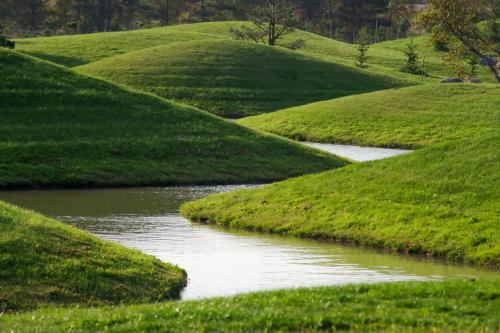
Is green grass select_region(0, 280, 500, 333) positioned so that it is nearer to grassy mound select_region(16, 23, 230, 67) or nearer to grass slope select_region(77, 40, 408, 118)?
grass slope select_region(77, 40, 408, 118)

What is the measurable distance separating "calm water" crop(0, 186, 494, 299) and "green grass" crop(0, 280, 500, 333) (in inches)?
246

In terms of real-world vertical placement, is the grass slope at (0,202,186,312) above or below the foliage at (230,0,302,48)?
below

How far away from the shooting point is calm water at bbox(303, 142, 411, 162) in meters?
70.8

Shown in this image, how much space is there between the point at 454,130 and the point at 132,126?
103 ft

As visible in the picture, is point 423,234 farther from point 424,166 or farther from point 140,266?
point 140,266

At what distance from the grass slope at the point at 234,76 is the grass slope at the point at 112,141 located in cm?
3777

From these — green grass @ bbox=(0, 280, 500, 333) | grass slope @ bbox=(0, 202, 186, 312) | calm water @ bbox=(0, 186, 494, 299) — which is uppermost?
green grass @ bbox=(0, 280, 500, 333)

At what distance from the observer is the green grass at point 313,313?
17.4 metres

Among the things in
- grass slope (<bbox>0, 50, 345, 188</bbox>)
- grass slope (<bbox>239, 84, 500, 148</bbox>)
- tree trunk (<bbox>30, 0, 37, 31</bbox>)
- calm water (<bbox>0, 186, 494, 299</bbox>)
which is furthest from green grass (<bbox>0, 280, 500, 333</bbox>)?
tree trunk (<bbox>30, 0, 37, 31</bbox>)

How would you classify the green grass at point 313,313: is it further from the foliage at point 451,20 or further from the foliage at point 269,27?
the foliage at point 269,27

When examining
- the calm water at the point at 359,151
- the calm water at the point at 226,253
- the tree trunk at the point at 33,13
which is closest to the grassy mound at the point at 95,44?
the tree trunk at the point at 33,13

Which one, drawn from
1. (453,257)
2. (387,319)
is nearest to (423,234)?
(453,257)

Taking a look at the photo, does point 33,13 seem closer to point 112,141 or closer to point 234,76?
point 234,76

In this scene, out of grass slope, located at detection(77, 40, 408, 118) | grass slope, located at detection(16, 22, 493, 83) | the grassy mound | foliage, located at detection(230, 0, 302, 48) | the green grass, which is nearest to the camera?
the green grass
